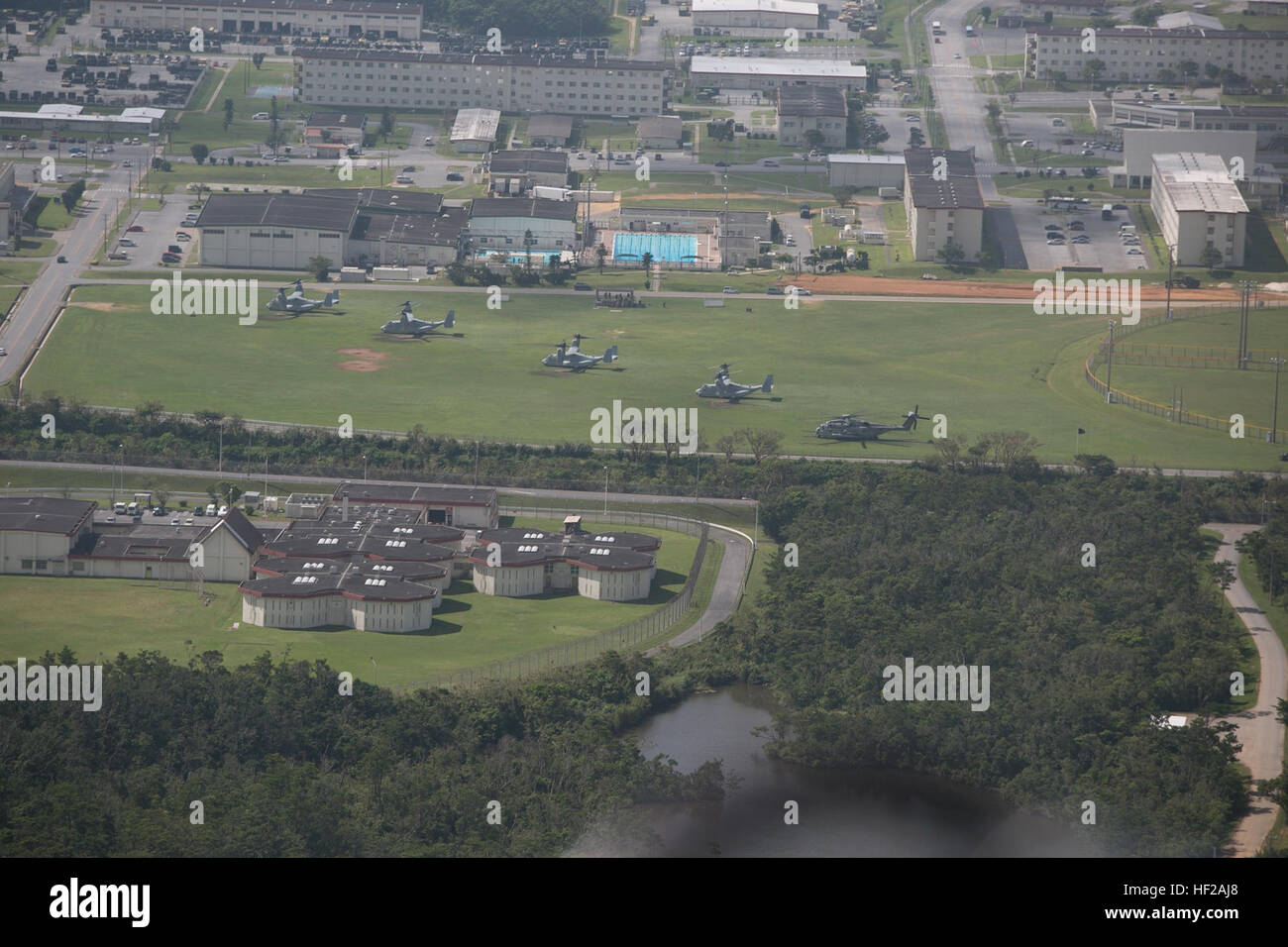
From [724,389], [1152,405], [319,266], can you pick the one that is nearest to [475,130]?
[319,266]

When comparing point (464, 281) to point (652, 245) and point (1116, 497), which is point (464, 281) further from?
point (1116, 497)

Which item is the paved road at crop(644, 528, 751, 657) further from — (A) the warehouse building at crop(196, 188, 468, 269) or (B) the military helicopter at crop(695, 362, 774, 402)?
(A) the warehouse building at crop(196, 188, 468, 269)

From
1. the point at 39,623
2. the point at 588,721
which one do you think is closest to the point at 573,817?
the point at 588,721

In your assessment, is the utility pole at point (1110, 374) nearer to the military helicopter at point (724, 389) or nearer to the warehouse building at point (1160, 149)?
the military helicopter at point (724, 389)

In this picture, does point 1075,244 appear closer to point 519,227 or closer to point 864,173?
point 864,173

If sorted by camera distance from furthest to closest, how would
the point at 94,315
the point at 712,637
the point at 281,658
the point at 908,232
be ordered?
the point at 908,232, the point at 94,315, the point at 712,637, the point at 281,658

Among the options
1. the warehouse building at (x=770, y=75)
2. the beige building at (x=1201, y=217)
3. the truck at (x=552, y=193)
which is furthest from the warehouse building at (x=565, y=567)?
the warehouse building at (x=770, y=75)

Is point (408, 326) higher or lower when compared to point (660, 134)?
lower
